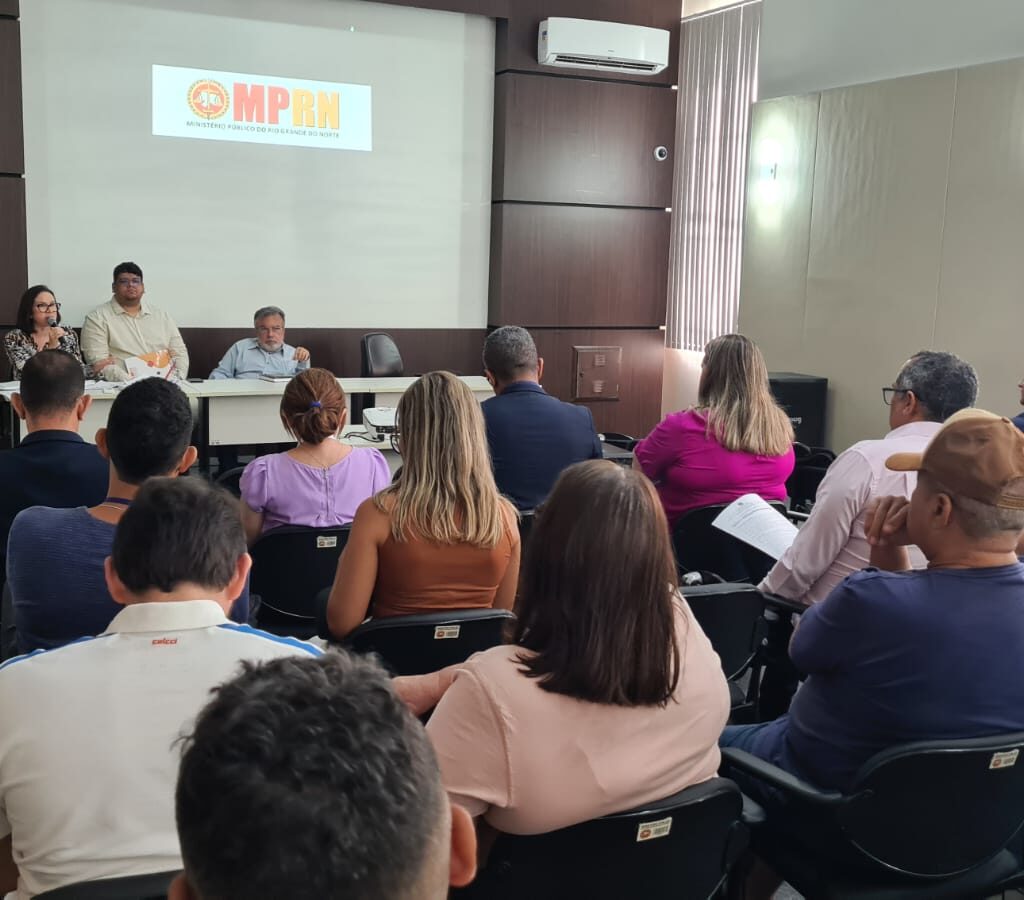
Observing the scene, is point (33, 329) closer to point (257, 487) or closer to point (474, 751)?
point (257, 487)

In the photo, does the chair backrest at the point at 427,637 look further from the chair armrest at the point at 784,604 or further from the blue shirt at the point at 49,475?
the blue shirt at the point at 49,475

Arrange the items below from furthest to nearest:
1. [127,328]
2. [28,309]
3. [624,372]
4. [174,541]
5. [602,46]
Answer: [624,372] → [602,46] → [127,328] → [28,309] → [174,541]

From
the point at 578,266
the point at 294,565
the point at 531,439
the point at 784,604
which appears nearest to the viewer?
the point at 784,604

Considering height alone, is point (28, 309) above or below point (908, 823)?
above

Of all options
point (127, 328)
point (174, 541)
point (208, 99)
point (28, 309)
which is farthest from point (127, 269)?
point (174, 541)

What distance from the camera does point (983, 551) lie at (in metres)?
1.81

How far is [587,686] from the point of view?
1525mm

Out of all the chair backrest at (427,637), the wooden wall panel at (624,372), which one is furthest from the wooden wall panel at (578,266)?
the chair backrest at (427,637)

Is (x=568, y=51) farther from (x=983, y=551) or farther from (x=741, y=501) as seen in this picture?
(x=983, y=551)

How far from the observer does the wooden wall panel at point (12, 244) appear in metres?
6.77

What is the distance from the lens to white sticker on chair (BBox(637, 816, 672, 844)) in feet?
4.99

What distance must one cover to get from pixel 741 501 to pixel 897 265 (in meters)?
3.65

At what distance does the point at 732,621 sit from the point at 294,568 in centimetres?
135

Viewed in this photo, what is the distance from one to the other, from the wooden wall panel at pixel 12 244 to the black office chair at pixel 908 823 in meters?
6.34
